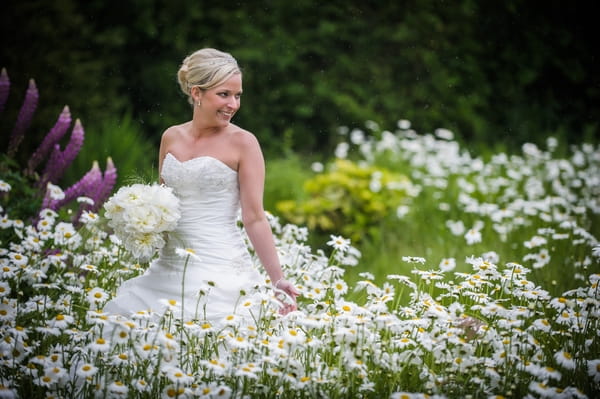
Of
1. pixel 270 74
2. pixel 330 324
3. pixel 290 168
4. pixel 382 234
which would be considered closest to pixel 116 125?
pixel 290 168

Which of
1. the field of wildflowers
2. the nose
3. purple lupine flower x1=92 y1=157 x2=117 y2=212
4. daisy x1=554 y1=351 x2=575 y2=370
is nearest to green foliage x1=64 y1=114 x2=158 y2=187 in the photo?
purple lupine flower x1=92 y1=157 x2=117 y2=212

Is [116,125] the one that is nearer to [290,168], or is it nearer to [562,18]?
[290,168]

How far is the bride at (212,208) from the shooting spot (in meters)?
3.05

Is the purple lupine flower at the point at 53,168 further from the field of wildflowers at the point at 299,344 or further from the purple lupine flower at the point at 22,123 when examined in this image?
the field of wildflowers at the point at 299,344

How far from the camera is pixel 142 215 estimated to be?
2859 millimetres

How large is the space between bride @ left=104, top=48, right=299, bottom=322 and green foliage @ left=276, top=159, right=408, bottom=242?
313cm

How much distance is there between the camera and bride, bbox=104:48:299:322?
10.0 ft

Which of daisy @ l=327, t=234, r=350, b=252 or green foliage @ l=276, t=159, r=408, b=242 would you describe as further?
green foliage @ l=276, t=159, r=408, b=242

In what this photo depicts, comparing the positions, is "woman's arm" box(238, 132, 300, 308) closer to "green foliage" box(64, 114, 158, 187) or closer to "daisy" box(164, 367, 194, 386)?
"daisy" box(164, 367, 194, 386)

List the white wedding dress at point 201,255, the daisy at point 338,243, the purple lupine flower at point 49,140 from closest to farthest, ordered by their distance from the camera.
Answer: the white wedding dress at point 201,255 → the daisy at point 338,243 → the purple lupine flower at point 49,140

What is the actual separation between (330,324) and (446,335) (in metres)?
0.47

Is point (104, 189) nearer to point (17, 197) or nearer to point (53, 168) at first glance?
→ point (53, 168)

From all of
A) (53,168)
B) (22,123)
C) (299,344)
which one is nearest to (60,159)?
(53,168)

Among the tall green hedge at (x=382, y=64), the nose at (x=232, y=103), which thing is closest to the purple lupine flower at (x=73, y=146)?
the nose at (x=232, y=103)
